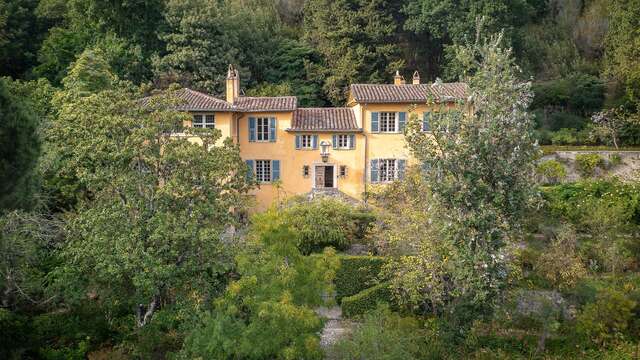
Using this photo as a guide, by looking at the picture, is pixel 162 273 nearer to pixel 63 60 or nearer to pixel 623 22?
pixel 63 60

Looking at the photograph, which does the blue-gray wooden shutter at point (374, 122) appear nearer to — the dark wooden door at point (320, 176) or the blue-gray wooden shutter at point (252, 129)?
the dark wooden door at point (320, 176)

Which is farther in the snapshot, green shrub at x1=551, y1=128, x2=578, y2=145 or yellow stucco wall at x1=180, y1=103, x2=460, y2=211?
green shrub at x1=551, y1=128, x2=578, y2=145

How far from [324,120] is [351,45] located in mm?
10493

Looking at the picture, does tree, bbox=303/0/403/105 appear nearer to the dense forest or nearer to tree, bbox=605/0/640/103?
the dense forest

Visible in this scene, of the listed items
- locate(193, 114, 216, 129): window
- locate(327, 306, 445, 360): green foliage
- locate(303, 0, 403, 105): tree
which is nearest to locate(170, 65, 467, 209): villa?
locate(193, 114, 216, 129): window

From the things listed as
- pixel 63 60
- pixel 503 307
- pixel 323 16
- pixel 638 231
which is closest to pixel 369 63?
pixel 323 16

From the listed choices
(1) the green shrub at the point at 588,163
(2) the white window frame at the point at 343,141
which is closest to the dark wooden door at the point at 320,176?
(2) the white window frame at the point at 343,141

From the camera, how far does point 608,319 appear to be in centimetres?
1673

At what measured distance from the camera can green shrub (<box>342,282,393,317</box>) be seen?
67.0ft

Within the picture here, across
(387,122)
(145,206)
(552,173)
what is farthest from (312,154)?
(145,206)

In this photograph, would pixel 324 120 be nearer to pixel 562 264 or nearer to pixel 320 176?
pixel 320 176

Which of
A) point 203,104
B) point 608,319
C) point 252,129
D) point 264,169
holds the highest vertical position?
point 203,104

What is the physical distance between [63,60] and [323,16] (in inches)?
643

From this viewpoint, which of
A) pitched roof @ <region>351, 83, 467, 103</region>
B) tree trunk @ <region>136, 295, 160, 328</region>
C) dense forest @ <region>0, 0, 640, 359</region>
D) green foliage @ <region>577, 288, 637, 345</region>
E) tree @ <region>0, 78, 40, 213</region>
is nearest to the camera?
tree @ <region>0, 78, 40, 213</region>
